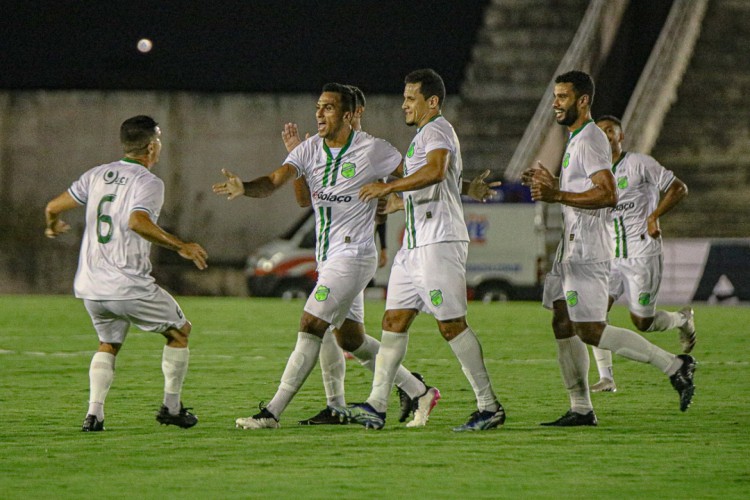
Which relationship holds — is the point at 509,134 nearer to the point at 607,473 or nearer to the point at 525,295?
the point at 525,295

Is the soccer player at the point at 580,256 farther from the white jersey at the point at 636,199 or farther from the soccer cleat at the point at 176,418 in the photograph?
the white jersey at the point at 636,199

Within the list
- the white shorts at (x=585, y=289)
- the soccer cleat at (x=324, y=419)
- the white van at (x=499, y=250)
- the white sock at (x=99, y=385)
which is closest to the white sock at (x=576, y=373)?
the white shorts at (x=585, y=289)

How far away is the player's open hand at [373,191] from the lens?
26.6ft

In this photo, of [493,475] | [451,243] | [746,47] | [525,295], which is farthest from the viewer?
[746,47]

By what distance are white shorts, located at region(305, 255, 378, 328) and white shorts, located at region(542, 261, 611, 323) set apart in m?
1.12

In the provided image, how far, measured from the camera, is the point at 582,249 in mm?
8852

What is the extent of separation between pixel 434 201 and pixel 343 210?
1.91ft

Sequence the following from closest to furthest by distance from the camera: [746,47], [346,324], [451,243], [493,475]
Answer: [493,475] < [451,243] < [346,324] < [746,47]

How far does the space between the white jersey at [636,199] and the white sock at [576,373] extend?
3873 millimetres

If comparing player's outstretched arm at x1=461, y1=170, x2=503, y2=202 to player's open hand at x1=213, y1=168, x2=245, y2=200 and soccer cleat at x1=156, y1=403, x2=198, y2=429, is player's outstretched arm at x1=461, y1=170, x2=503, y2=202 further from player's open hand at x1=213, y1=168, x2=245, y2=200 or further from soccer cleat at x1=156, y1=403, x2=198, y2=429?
soccer cleat at x1=156, y1=403, x2=198, y2=429

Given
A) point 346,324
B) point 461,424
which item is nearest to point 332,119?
point 346,324

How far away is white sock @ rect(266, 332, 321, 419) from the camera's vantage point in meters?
8.47

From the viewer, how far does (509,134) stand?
3441 centimetres

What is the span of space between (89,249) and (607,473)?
3357 mm
